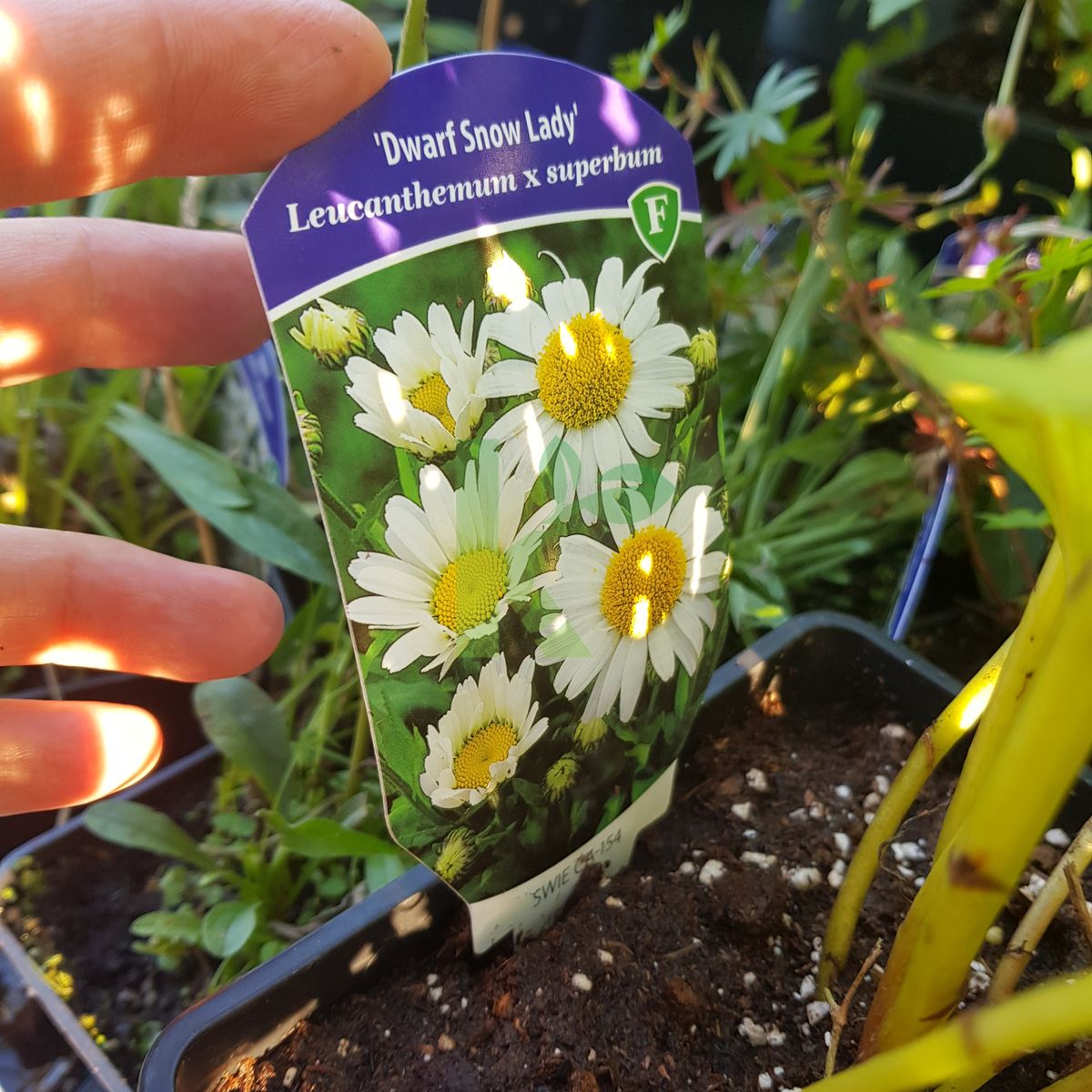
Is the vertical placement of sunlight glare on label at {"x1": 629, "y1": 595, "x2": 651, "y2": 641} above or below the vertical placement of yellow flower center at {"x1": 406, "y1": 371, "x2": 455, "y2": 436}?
below

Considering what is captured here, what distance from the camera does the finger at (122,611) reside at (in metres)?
0.45

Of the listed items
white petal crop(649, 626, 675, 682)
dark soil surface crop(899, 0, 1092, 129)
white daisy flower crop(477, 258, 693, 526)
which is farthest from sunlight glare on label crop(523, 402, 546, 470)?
dark soil surface crop(899, 0, 1092, 129)

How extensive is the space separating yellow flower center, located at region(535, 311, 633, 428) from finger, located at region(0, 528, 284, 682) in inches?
8.0

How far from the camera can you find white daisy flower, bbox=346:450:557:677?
0.35 m

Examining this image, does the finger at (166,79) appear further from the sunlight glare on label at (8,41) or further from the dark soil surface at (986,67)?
the dark soil surface at (986,67)

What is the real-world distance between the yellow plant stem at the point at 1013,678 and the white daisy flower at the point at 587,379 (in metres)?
0.17

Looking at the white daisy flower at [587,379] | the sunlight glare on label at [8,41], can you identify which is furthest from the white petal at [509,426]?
the sunlight glare on label at [8,41]

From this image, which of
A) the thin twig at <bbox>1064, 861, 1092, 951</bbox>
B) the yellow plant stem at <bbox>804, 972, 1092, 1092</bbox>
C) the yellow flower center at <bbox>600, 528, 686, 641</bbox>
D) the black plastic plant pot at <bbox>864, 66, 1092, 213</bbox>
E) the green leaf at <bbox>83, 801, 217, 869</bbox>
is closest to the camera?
the yellow plant stem at <bbox>804, 972, 1092, 1092</bbox>

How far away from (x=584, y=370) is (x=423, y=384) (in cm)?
7

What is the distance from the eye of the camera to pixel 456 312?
35 centimetres

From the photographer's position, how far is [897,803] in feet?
1.26

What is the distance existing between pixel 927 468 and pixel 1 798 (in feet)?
1.81

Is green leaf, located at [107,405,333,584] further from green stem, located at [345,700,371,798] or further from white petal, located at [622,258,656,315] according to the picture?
white petal, located at [622,258,656,315]

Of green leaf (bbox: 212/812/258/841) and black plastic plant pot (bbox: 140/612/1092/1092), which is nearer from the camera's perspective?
black plastic plant pot (bbox: 140/612/1092/1092)
